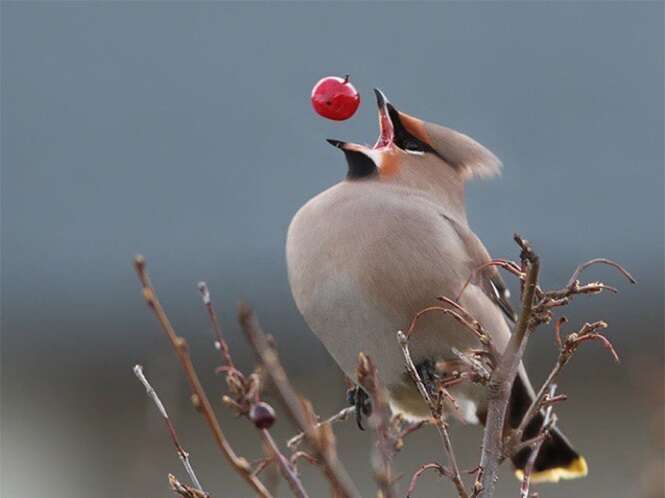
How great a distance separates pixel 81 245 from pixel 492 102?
129 inches

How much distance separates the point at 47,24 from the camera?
1305cm

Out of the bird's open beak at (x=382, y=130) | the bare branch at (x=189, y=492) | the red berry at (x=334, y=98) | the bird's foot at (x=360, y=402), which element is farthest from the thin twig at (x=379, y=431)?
the bird's open beak at (x=382, y=130)

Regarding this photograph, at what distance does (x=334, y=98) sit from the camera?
3.48m

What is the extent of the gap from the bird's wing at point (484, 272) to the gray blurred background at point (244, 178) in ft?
9.46

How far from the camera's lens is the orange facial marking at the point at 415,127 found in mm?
4031

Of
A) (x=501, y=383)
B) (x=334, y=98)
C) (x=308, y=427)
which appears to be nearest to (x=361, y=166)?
(x=334, y=98)

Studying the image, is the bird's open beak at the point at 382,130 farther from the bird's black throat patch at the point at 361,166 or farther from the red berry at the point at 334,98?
the red berry at the point at 334,98

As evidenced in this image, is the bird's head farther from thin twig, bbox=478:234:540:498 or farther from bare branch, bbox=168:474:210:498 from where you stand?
bare branch, bbox=168:474:210:498

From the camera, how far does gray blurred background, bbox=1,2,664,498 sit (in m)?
8.85

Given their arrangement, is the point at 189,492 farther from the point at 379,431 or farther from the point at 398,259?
the point at 398,259

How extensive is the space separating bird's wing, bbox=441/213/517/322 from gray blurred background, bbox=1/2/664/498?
114 inches

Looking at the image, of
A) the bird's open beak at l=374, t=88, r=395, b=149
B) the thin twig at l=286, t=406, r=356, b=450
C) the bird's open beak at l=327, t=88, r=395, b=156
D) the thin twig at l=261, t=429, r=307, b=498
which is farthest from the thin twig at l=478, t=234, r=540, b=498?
the bird's open beak at l=374, t=88, r=395, b=149

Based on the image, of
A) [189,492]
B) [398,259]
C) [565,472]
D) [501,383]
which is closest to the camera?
[189,492]

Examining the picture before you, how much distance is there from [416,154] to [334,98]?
61 cm
